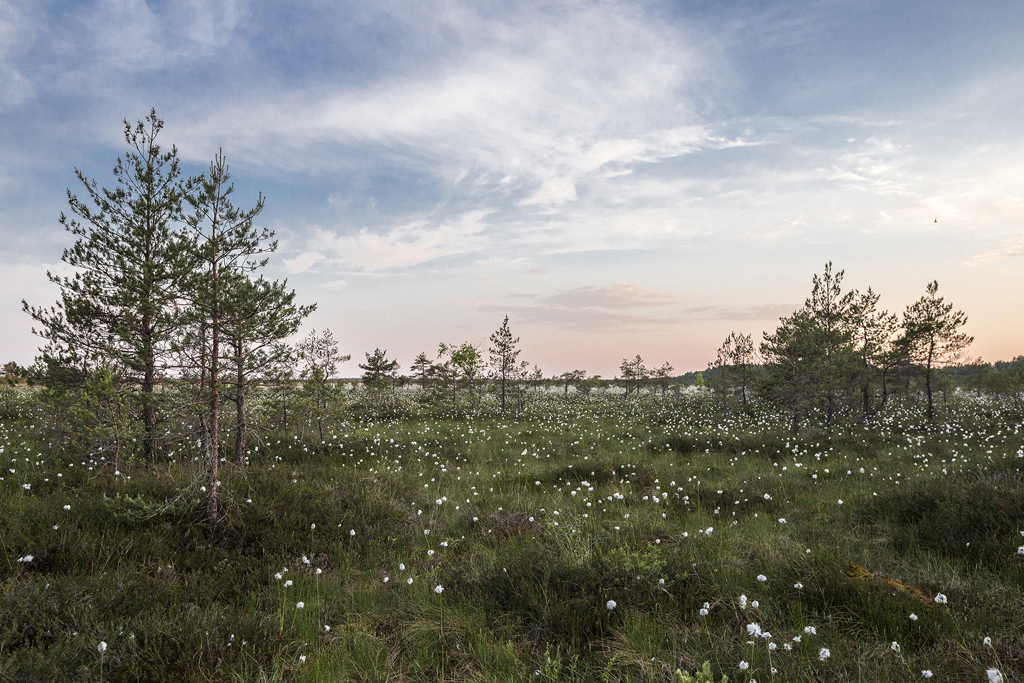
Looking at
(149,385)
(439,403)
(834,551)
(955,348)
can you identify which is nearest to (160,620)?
(834,551)

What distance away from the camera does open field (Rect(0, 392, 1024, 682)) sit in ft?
11.6

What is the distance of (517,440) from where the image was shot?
15.9 metres

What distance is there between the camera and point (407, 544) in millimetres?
6602

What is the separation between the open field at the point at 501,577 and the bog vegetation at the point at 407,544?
0.10ft

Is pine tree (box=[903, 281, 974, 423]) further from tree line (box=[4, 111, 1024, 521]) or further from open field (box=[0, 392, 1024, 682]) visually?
open field (box=[0, 392, 1024, 682])

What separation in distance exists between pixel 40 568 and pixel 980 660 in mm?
8913

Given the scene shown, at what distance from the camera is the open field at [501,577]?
3.54 meters

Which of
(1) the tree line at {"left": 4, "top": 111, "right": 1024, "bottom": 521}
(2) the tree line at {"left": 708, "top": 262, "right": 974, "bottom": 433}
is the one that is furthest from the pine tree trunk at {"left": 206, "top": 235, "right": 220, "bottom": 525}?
(2) the tree line at {"left": 708, "top": 262, "right": 974, "bottom": 433}

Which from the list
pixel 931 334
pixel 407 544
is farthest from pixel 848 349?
pixel 407 544

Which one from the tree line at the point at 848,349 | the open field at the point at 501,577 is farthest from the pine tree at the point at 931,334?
the open field at the point at 501,577

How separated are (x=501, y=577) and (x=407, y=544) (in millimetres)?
2224

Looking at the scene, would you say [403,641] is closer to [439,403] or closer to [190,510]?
[190,510]

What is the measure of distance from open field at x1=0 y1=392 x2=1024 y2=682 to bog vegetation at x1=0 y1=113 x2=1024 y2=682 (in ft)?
0.10

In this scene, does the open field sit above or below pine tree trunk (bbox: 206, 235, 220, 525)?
below
